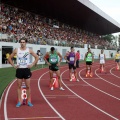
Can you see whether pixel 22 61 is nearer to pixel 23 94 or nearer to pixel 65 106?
pixel 23 94

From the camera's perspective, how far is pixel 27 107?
8.63 metres

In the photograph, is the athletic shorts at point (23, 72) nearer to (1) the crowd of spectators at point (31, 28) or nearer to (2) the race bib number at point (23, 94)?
(2) the race bib number at point (23, 94)

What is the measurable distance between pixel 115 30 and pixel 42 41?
38.3 metres

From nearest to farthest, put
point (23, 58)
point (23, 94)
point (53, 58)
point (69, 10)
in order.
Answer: point (23, 58), point (23, 94), point (53, 58), point (69, 10)

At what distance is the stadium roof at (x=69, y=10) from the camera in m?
34.9

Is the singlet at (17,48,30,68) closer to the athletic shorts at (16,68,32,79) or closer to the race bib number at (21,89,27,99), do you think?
the athletic shorts at (16,68,32,79)

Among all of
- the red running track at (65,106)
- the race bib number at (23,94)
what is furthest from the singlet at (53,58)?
the race bib number at (23,94)

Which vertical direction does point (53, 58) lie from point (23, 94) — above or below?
above

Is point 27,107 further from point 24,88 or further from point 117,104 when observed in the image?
point 117,104

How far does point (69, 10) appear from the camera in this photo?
40438mm

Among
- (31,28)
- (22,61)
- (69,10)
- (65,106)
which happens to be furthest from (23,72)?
(69,10)

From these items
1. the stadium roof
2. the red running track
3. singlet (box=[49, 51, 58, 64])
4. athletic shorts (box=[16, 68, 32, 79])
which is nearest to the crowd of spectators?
the stadium roof

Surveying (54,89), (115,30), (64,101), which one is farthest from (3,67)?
(115,30)

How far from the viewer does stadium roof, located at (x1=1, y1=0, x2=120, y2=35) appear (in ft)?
114
